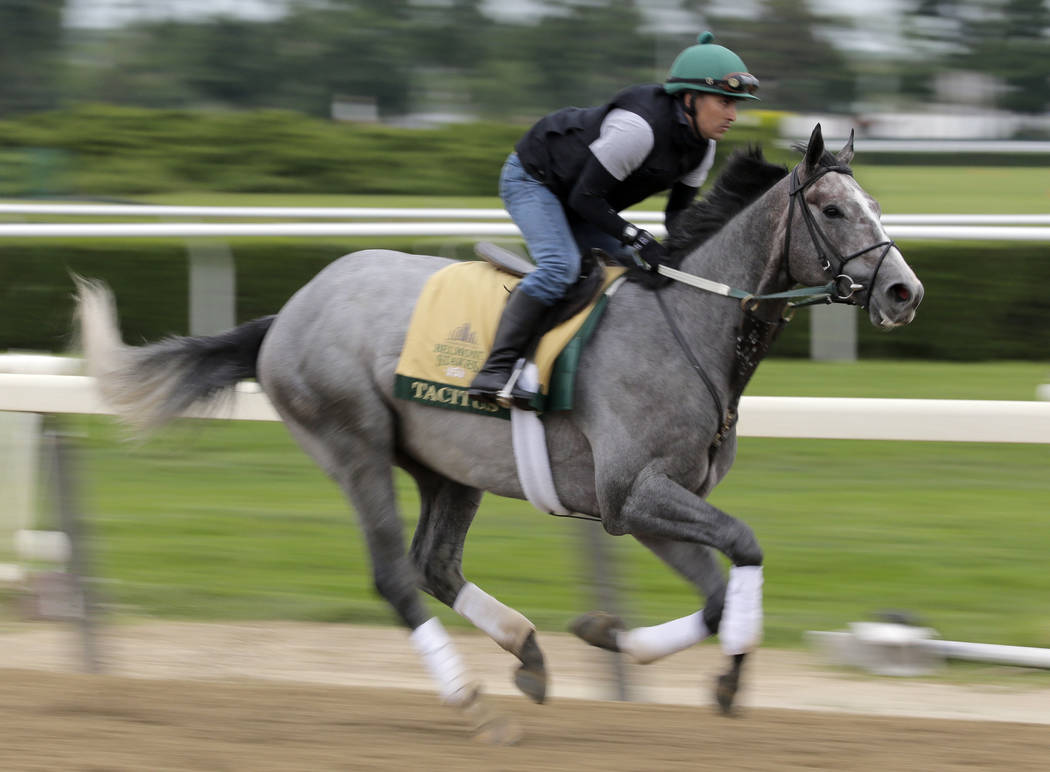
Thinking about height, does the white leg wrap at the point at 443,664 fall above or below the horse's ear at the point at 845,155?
below

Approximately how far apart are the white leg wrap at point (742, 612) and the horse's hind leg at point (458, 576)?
2.22 ft

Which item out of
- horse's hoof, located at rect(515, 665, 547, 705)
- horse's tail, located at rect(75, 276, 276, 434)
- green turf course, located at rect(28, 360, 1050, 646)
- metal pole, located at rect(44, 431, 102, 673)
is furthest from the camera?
green turf course, located at rect(28, 360, 1050, 646)

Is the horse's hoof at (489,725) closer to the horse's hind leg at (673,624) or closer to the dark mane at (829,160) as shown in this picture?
the horse's hind leg at (673,624)

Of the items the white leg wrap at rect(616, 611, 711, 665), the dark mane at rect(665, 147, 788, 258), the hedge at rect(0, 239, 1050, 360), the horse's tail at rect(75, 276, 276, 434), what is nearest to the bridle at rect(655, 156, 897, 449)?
the dark mane at rect(665, 147, 788, 258)

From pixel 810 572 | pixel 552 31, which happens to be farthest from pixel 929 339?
pixel 552 31

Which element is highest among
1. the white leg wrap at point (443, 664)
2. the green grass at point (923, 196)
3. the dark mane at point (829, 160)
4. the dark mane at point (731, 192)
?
the dark mane at point (829, 160)

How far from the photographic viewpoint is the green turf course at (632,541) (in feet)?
16.2

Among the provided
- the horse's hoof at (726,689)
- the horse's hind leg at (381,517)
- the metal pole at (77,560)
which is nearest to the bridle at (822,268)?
the horse's hoof at (726,689)

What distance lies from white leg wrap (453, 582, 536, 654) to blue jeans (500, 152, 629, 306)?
2.90ft

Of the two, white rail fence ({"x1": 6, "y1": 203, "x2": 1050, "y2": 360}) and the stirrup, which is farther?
white rail fence ({"x1": 6, "y1": 203, "x2": 1050, "y2": 360})

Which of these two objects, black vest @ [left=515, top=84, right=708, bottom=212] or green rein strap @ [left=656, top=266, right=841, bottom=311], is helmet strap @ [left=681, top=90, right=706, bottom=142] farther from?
green rein strap @ [left=656, top=266, right=841, bottom=311]

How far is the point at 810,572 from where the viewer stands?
17.3ft

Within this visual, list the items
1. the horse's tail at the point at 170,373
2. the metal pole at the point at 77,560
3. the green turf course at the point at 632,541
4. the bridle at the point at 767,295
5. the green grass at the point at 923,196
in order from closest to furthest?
the bridle at the point at 767,295 → the horse's tail at the point at 170,373 → the metal pole at the point at 77,560 → the green turf course at the point at 632,541 → the green grass at the point at 923,196

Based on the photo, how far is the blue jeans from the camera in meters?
3.79
